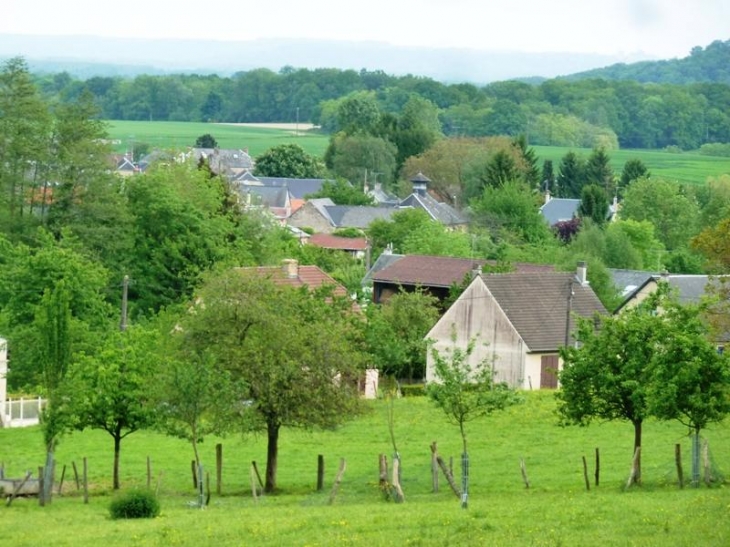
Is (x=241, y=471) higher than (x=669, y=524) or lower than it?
lower

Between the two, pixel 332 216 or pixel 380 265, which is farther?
pixel 332 216

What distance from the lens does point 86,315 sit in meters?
51.6

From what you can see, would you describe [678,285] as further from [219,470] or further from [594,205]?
[594,205]

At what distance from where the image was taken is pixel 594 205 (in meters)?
119

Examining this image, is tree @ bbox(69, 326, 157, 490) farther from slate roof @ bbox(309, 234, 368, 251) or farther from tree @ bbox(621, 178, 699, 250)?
tree @ bbox(621, 178, 699, 250)

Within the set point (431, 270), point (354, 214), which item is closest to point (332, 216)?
point (354, 214)

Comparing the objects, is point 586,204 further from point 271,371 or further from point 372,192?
point 271,371

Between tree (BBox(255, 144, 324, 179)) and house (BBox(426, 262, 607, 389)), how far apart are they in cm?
10781

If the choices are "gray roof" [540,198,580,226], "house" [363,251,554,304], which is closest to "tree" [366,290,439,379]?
"house" [363,251,554,304]

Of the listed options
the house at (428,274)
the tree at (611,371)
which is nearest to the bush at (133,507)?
the tree at (611,371)

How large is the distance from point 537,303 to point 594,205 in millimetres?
66396

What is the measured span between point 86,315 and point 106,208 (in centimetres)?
1489

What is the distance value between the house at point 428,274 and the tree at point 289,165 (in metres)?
91.2

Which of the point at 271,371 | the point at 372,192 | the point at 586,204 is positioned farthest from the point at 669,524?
the point at 372,192
